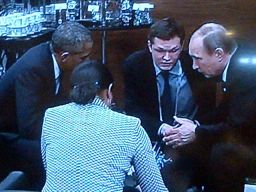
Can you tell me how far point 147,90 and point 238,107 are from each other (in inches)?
19.8

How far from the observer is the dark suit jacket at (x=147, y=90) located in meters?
3.95

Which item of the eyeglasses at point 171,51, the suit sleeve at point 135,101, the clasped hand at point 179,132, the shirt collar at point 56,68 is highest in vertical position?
the eyeglasses at point 171,51

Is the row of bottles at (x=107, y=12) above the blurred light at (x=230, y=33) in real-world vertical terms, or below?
above

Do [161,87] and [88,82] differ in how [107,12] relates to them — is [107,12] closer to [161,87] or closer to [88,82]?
[161,87]

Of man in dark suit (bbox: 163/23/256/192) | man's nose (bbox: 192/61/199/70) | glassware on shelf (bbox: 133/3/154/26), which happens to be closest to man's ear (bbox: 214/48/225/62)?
man in dark suit (bbox: 163/23/256/192)

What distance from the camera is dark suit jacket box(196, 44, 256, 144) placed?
3.81 m

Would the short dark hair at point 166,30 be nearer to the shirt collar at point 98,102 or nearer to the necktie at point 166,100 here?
the necktie at point 166,100

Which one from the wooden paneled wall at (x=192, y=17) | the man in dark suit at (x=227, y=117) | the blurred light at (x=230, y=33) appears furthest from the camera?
the wooden paneled wall at (x=192, y=17)

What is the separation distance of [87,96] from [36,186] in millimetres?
1112

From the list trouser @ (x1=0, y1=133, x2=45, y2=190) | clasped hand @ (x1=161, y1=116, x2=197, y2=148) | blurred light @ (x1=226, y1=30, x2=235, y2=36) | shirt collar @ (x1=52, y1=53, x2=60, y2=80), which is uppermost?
blurred light @ (x1=226, y1=30, x2=235, y2=36)

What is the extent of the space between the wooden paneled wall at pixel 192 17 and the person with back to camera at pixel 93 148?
4.54 ft

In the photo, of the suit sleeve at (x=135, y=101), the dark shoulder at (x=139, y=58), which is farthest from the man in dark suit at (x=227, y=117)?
the dark shoulder at (x=139, y=58)

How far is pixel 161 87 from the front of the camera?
4004 millimetres

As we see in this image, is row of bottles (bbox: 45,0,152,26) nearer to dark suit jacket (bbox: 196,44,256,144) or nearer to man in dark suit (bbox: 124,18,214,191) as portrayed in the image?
man in dark suit (bbox: 124,18,214,191)
